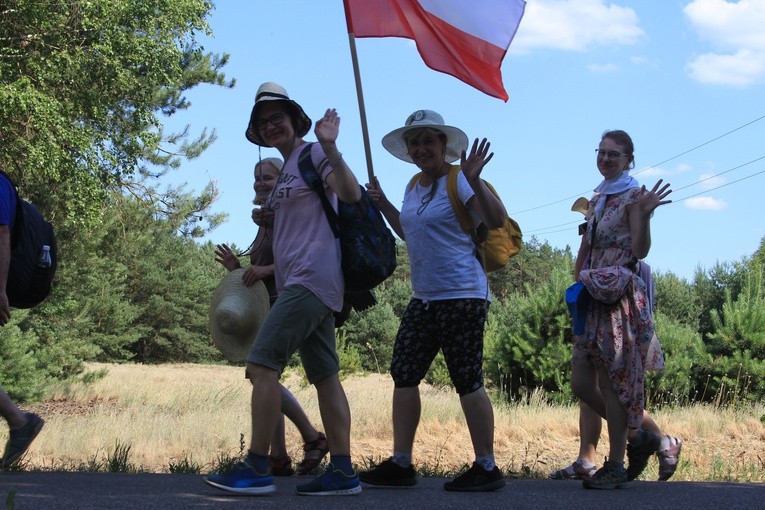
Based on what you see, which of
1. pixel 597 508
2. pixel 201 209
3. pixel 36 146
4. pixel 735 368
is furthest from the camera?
pixel 201 209

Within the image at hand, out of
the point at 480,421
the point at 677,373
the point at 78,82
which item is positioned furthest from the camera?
the point at 78,82

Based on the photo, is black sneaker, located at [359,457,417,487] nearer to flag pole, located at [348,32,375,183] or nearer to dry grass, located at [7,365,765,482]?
flag pole, located at [348,32,375,183]

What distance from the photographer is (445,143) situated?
5.37 m

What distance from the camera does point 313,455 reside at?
612cm

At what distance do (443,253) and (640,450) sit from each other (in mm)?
1598

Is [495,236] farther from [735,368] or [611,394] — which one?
[735,368]

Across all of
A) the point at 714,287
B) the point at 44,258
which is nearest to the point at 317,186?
the point at 44,258

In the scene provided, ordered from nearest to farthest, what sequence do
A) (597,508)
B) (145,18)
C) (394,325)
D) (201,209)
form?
(597,508), (145,18), (201,209), (394,325)

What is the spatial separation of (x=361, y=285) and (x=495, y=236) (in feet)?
2.96

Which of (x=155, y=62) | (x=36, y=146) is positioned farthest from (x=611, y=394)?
(x=155, y=62)

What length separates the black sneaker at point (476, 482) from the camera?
194 inches

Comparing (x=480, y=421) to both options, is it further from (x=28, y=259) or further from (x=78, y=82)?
(x=78, y=82)

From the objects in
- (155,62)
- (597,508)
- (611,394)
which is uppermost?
(155,62)

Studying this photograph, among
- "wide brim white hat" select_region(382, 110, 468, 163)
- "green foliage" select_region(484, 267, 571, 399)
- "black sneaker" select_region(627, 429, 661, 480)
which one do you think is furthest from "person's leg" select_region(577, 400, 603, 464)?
"green foliage" select_region(484, 267, 571, 399)
